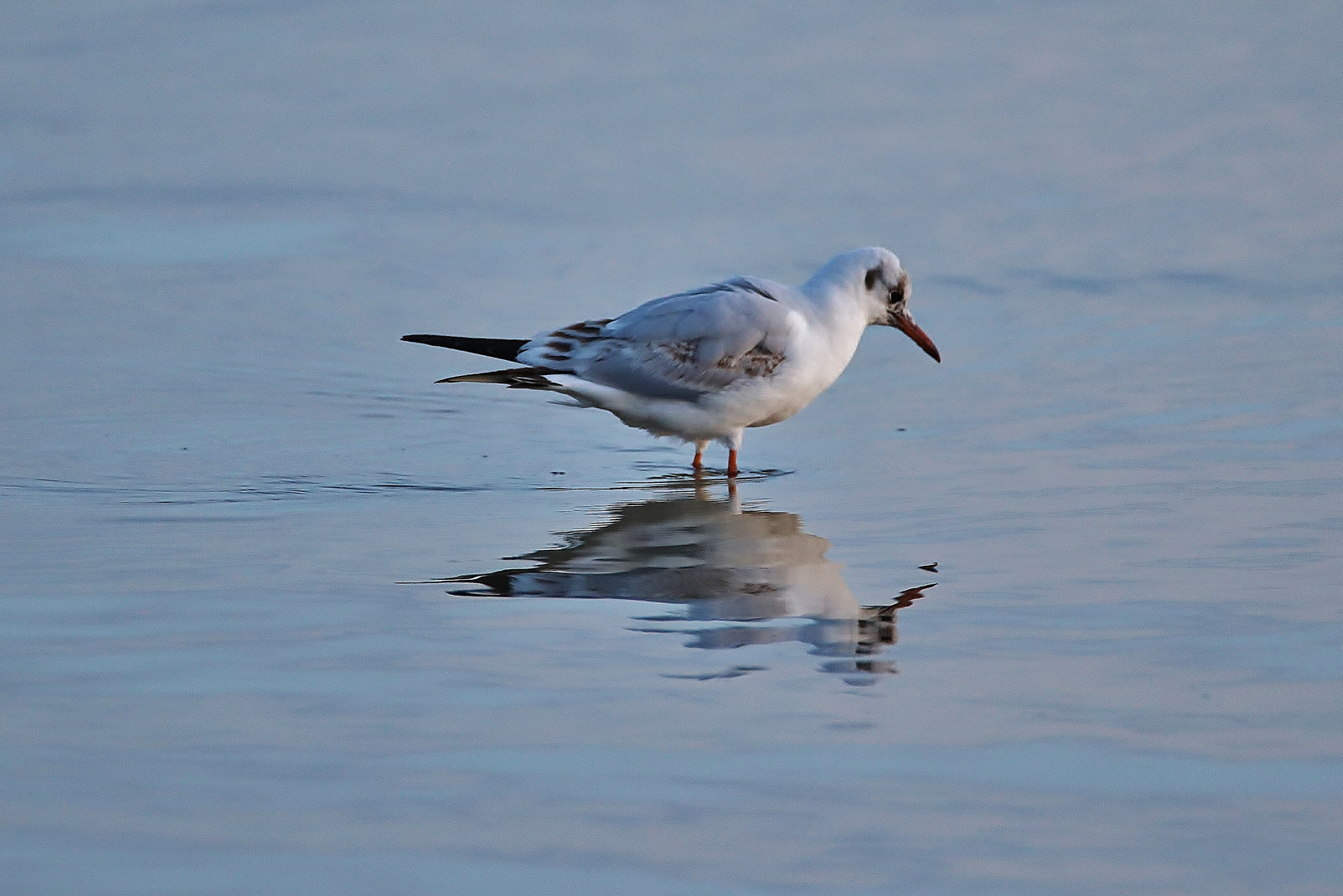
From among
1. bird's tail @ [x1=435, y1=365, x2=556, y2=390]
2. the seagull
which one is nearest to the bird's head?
the seagull

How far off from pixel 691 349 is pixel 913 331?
3.95ft

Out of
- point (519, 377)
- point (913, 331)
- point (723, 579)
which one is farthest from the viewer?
point (913, 331)

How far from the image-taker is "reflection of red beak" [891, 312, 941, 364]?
7609mm

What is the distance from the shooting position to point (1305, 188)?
1077 centimetres

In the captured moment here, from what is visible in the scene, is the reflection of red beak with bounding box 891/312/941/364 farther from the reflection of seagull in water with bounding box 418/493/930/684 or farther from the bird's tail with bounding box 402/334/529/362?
the reflection of seagull in water with bounding box 418/493/930/684

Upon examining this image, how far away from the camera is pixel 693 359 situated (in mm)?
6918

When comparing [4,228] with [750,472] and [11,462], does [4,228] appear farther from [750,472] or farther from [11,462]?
[750,472]

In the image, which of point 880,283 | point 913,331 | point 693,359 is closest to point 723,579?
point 693,359

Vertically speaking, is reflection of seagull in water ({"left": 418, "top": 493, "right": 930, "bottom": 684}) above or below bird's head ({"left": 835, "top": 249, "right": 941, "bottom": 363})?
below

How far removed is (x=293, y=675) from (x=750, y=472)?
327cm

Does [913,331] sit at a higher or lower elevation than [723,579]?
higher

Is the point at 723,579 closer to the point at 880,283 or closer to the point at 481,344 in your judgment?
the point at 481,344

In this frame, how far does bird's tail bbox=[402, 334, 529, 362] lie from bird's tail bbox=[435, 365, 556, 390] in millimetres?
79

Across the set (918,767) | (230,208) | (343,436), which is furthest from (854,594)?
(230,208)
